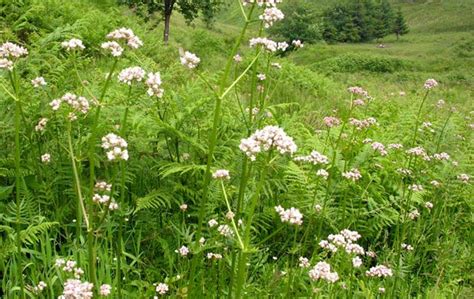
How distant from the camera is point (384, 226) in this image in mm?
5105

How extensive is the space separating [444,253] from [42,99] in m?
3.80

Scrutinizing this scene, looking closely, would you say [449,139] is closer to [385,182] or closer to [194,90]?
[385,182]

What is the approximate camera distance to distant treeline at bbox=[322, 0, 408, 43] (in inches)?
4107

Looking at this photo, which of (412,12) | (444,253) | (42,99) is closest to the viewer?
(444,253)

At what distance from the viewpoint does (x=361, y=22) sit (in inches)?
4218

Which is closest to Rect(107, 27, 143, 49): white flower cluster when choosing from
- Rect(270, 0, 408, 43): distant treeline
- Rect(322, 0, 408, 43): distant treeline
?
Rect(270, 0, 408, 43): distant treeline

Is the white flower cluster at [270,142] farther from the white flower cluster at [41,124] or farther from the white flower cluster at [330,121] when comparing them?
the white flower cluster at [330,121]

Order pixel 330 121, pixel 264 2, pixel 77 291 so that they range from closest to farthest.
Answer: pixel 77 291 → pixel 264 2 → pixel 330 121

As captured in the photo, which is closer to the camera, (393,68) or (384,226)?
(384,226)

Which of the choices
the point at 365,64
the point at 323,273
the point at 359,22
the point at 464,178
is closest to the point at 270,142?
the point at 323,273

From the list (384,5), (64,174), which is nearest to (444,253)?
(64,174)

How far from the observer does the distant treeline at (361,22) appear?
10431 cm

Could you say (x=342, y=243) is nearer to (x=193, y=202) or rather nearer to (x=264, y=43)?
(x=264, y=43)

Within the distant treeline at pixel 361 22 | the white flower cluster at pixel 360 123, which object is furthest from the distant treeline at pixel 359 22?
the white flower cluster at pixel 360 123
